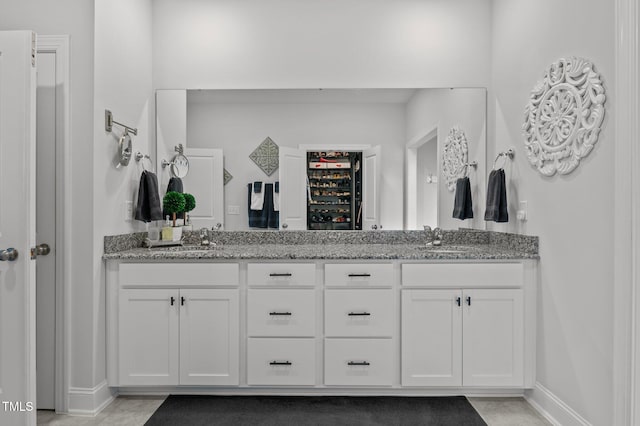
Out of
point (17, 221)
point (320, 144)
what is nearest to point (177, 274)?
point (17, 221)

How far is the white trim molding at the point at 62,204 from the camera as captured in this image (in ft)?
7.47

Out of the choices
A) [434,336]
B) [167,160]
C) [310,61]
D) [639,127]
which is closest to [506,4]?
[310,61]

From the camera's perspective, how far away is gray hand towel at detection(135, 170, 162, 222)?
2.70 meters

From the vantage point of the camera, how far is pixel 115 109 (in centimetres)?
252

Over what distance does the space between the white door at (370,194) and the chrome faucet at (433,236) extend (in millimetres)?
346

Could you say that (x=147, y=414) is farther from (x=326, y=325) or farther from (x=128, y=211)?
(x=128, y=211)

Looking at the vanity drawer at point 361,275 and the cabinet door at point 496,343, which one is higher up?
the vanity drawer at point 361,275

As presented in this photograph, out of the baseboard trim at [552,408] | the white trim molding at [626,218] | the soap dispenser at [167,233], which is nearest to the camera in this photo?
the white trim molding at [626,218]

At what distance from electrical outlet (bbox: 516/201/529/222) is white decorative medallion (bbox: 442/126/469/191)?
1.80 feet

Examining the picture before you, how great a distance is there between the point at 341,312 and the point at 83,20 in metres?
2.22

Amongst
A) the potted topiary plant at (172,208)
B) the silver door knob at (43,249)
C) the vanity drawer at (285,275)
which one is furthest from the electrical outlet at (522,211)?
the silver door knob at (43,249)

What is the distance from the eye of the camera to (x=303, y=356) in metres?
2.41

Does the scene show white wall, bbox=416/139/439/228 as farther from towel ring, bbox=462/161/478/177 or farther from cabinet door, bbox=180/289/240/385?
cabinet door, bbox=180/289/240/385

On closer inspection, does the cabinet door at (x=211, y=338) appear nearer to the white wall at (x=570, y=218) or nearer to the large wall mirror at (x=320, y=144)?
the large wall mirror at (x=320, y=144)
